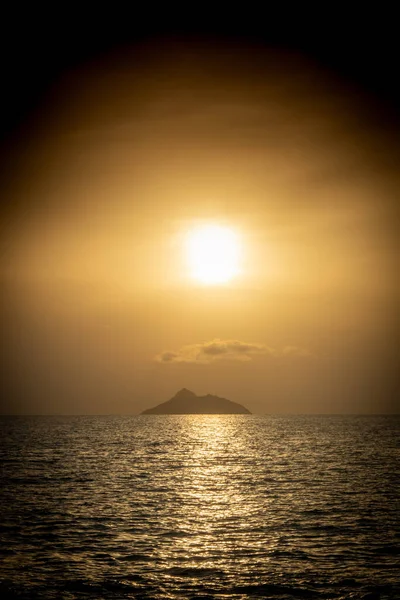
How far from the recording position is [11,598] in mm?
26375

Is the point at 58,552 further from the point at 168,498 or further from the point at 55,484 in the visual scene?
the point at 55,484

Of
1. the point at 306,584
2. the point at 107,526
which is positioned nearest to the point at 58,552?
the point at 107,526

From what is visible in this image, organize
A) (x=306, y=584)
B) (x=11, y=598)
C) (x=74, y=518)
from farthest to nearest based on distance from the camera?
(x=74, y=518) < (x=306, y=584) < (x=11, y=598)

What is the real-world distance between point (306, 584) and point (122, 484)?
39.1 metres

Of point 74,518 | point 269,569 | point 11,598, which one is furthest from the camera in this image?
point 74,518

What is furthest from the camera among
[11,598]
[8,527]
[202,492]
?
[202,492]

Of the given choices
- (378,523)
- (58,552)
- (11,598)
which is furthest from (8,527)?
(378,523)

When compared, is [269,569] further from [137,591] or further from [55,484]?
[55,484]

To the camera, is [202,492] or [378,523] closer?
[378,523]

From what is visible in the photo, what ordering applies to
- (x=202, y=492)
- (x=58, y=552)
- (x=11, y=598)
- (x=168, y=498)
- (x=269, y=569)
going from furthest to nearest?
(x=202, y=492) < (x=168, y=498) < (x=58, y=552) < (x=269, y=569) < (x=11, y=598)

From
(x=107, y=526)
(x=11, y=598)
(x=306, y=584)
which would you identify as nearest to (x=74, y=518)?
(x=107, y=526)

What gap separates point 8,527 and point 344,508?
26.8m

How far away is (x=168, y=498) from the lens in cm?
5441

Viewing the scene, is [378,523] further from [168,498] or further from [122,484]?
[122,484]
